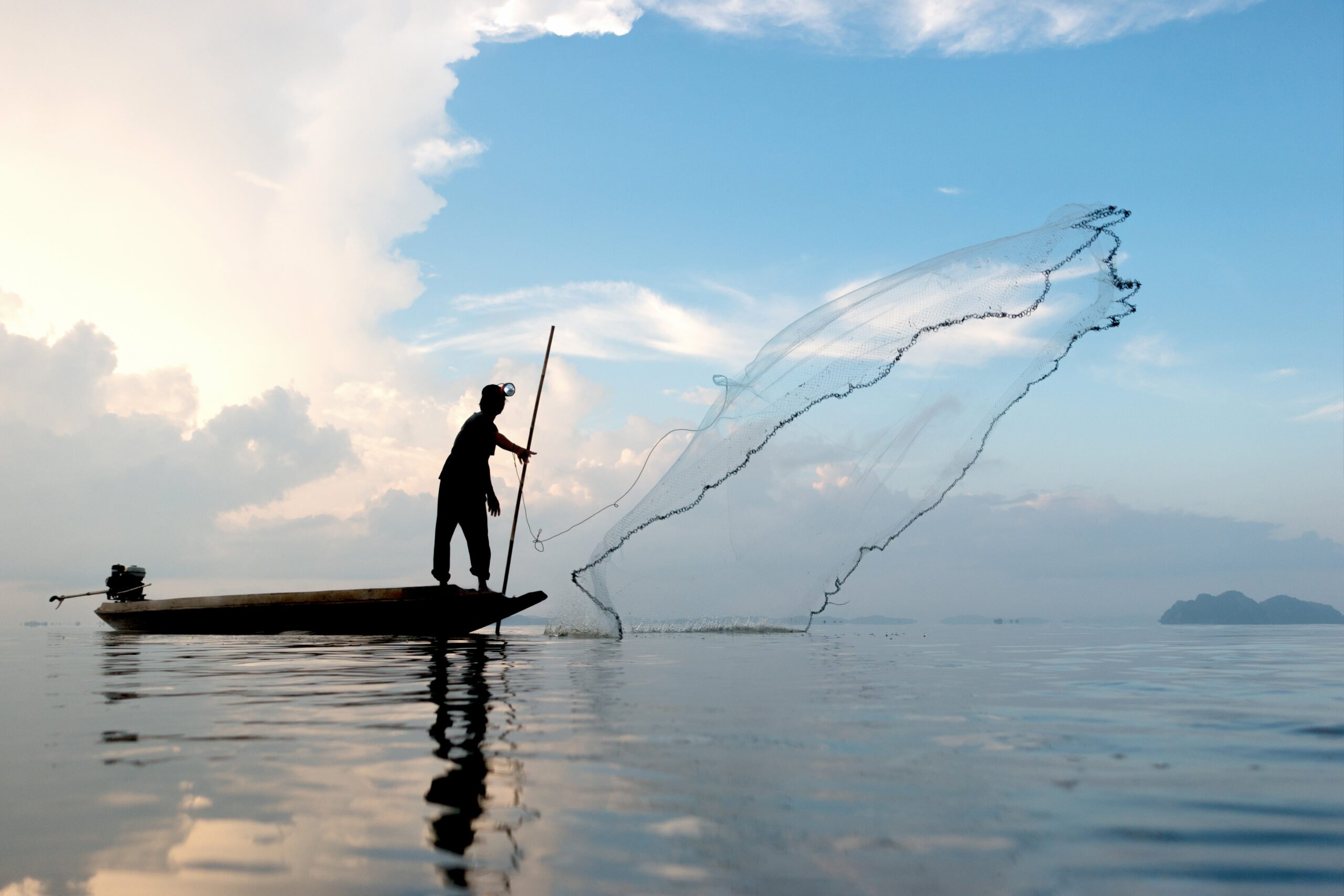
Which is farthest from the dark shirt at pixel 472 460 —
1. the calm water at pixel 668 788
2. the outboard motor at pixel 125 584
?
the outboard motor at pixel 125 584

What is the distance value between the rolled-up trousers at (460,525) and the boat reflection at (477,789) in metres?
7.73

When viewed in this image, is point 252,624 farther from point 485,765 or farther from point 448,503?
point 485,765

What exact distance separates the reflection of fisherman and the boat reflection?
25.4 ft

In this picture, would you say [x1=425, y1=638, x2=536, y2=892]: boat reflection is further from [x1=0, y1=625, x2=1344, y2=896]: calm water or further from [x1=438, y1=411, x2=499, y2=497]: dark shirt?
[x1=438, y1=411, x2=499, y2=497]: dark shirt

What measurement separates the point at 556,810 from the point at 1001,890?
4.35ft

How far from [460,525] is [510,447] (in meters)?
1.49

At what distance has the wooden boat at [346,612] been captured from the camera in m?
14.1

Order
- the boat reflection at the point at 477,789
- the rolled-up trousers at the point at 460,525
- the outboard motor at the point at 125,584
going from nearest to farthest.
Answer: the boat reflection at the point at 477,789, the rolled-up trousers at the point at 460,525, the outboard motor at the point at 125,584

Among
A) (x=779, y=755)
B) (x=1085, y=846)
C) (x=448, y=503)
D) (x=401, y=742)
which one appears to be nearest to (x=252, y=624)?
(x=448, y=503)

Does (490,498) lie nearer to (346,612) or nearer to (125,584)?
(346,612)

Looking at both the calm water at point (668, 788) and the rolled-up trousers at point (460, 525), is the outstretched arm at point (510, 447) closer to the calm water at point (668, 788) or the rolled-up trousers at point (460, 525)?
the rolled-up trousers at point (460, 525)

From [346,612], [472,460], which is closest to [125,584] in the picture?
[346,612]

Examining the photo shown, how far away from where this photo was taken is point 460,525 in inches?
563

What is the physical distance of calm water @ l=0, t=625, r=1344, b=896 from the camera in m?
2.26
